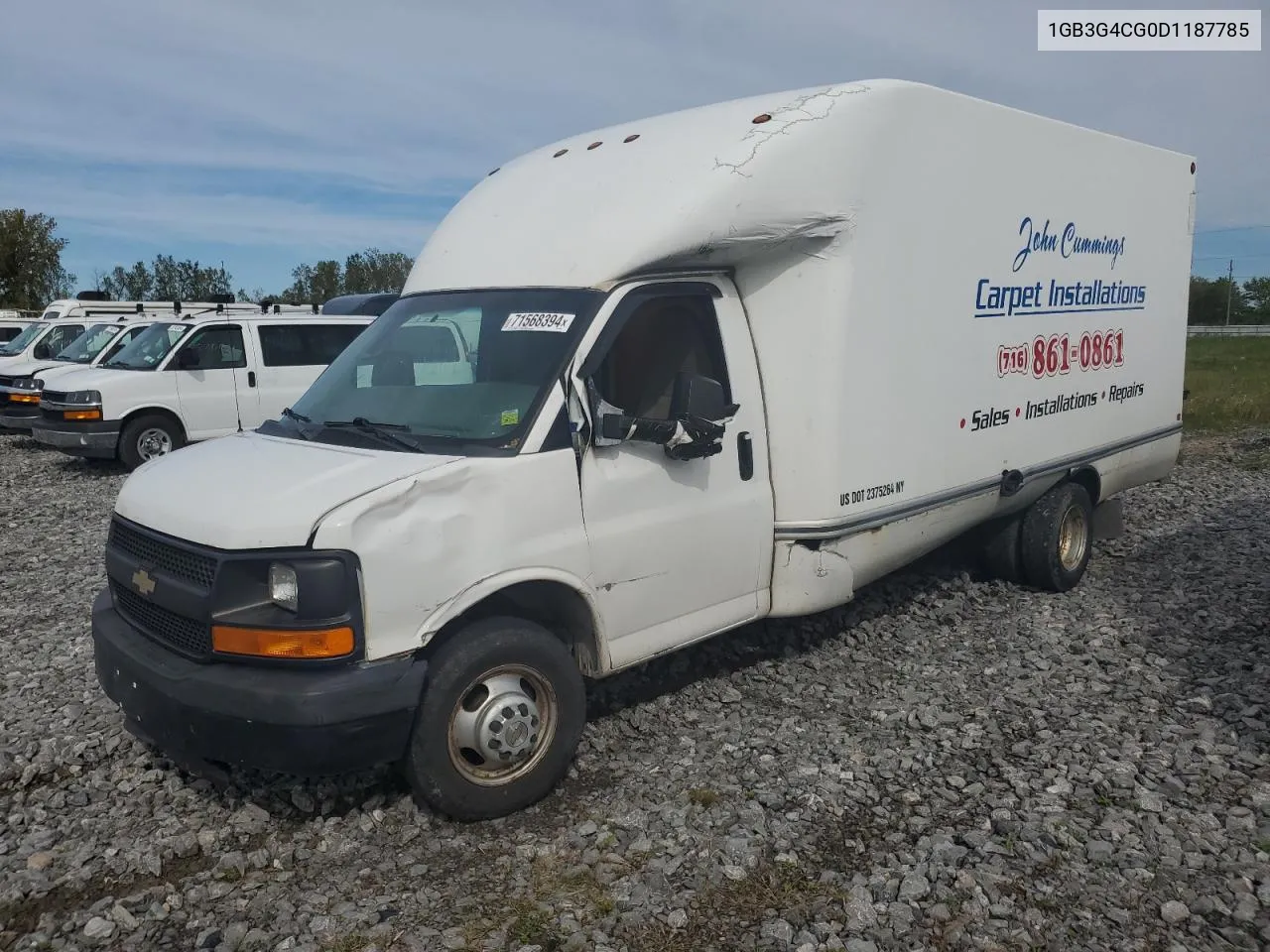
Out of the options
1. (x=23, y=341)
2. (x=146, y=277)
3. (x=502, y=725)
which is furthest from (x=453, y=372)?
(x=146, y=277)

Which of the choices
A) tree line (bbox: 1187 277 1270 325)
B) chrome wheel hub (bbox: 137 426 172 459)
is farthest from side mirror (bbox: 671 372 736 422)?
tree line (bbox: 1187 277 1270 325)

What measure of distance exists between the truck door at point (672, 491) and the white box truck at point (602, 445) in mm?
16

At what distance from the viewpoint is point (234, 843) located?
13.6 ft

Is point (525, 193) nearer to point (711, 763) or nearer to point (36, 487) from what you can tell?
point (711, 763)

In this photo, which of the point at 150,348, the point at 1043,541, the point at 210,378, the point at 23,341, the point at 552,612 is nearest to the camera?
the point at 552,612

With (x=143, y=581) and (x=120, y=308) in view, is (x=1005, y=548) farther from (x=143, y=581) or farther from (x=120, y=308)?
(x=120, y=308)

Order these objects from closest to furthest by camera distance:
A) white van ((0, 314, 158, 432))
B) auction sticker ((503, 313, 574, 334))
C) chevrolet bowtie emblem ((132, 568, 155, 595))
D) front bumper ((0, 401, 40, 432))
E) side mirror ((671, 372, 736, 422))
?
1. chevrolet bowtie emblem ((132, 568, 155, 595))
2. side mirror ((671, 372, 736, 422))
3. auction sticker ((503, 313, 574, 334))
4. white van ((0, 314, 158, 432))
5. front bumper ((0, 401, 40, 432))

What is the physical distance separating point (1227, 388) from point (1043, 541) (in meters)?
20.3

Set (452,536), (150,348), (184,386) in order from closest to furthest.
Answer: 1. (452,536)
2. (184,386)
3. (150,348)

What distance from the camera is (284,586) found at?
370 centimetres

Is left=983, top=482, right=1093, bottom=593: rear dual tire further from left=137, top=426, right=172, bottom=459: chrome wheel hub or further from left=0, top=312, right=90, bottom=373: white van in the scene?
left=0, top=312, right=90, bottom=373: white van

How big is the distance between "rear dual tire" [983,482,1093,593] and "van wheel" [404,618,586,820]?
400 centimetres

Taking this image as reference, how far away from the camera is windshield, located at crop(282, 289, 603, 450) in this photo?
4.29 m

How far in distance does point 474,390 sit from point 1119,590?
5309mm
